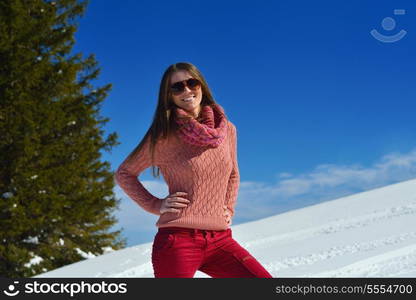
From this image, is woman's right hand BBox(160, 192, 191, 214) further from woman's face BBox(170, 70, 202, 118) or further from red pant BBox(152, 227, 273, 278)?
woman's face BBox(170, 70, 202, 118)

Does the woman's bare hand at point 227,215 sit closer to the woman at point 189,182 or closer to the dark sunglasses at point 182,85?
the woman at point 189,182

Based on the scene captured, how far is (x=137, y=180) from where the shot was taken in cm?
256

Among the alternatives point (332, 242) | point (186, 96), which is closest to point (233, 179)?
point (186, 96)

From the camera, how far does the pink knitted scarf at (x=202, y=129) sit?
2.32 metres

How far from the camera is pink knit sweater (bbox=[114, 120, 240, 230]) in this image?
227cm

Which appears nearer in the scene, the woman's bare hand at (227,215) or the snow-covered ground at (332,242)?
the woman's bare hand at (227,215)

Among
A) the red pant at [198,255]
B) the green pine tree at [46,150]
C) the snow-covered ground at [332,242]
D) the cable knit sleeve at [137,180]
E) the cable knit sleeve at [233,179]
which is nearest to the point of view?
the red pant at [198,255]

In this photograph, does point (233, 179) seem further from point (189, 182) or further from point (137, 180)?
point (137, 180)

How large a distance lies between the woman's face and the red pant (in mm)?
634

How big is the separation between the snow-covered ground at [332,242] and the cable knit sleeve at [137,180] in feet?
11.8

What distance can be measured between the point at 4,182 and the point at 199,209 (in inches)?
415

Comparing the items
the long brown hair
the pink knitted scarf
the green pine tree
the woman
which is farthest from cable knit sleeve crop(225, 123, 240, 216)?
the green pine tree

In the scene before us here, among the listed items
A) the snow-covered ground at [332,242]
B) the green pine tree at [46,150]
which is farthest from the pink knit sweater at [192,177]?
the green pine tree at [46,150]

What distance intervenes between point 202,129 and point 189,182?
0.85ft
